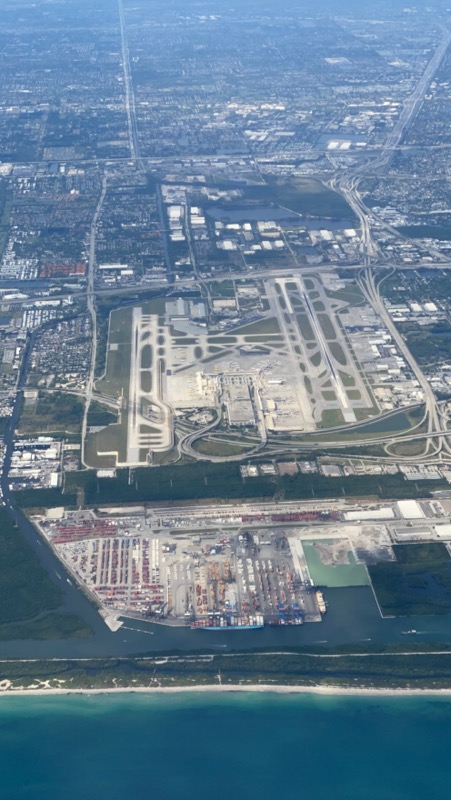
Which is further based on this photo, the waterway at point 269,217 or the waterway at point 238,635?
the waterway at point 269,217

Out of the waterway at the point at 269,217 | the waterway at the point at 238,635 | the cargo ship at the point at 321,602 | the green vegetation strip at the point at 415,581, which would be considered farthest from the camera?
the waterway at the point at 269,217

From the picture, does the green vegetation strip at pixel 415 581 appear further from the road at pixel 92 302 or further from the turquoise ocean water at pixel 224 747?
the road at pixel 92 302

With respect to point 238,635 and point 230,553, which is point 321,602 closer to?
point 238,635

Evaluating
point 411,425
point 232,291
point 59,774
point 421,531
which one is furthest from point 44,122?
point 59,774

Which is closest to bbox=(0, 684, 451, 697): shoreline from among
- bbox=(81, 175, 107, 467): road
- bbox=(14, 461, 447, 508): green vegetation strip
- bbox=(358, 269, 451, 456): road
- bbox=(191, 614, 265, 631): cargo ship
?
bbox=(191, 614, 265, 631): cargo ship

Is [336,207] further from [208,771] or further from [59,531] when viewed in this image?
[208,771]

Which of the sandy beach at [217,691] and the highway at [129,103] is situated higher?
the highway at [129,103]

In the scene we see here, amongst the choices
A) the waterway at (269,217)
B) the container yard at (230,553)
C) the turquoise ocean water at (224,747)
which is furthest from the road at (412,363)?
the turquoise ocean water at (224,747)
